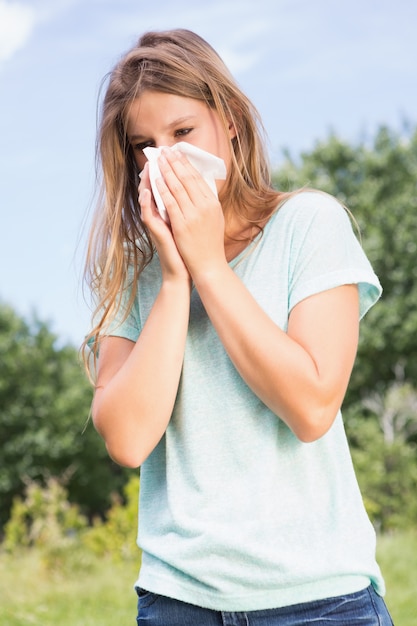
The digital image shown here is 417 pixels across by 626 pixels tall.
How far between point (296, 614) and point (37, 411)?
25.1 m

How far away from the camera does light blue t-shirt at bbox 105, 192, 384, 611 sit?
1.53m

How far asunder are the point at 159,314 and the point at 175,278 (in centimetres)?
8

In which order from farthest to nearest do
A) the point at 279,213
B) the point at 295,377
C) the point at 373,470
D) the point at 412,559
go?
the point at 373,470
the point at 412,559
the point at 279,213
the point at 295,377

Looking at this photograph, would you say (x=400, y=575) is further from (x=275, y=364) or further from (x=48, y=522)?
(x=275, y=364)

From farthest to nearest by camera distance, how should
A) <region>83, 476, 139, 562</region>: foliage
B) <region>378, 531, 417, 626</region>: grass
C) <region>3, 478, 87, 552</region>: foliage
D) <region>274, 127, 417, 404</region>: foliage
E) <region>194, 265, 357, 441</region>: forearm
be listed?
1. <region>274, 127, 417, 404</region>: foliage
2. <region>83, 476, 139, 562</region>: foliage
3. <region>3, 478, 87, 552</region>: foliage
4. <region>378, 531, 417, 626</region>: grass
5. <region>194, 265, 357, 441</region>: forearm

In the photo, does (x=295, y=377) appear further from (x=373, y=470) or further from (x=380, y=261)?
(x=380, y=261)

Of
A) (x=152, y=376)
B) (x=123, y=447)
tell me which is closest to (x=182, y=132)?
(x=152, y=376)

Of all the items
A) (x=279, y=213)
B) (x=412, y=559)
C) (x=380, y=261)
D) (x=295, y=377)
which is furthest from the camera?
(x=380, y=261)

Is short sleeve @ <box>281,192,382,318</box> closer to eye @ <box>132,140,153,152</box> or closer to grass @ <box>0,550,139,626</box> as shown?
eye @ <box>132,140,153,152</box>

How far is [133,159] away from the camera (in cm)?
196

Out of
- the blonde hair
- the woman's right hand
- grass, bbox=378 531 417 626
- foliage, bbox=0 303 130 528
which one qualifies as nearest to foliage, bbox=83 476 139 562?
grass, bbox=378 531 417 626

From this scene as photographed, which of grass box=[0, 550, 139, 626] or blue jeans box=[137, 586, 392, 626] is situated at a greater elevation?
blue jeans box=[137, 586, 392, 626]

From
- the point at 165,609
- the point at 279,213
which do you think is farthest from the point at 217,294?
the point at 165,609

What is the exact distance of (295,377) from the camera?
1526 mm
